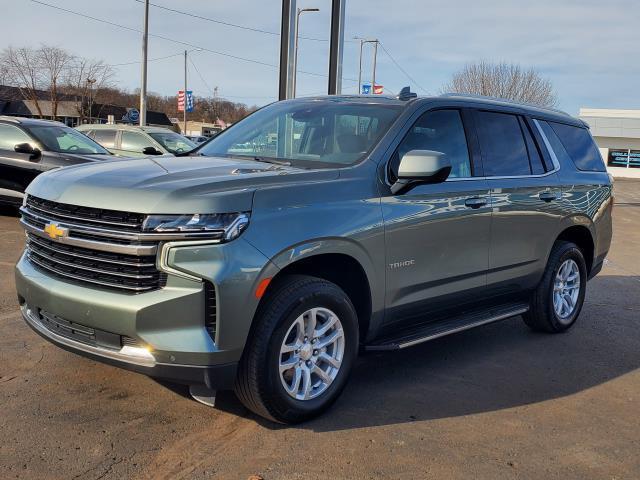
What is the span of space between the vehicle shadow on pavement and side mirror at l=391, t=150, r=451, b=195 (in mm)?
1345

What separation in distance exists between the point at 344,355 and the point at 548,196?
102 inches

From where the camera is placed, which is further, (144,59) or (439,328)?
(144,59)

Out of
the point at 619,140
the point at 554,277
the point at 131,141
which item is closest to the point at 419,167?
the point at 554,277

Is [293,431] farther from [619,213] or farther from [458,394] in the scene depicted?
[619,213]

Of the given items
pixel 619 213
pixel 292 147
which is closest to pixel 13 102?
pixel 619 213

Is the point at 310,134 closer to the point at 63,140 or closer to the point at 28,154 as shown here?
the point at 28,154

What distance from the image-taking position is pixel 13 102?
59281 millimetres

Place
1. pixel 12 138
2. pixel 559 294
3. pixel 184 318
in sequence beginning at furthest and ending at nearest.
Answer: pixel 12 138
pixel 559 294
pixel 184 318

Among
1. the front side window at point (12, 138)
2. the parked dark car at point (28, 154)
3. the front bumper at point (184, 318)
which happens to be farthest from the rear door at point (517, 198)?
the front side window at point (12, 138)

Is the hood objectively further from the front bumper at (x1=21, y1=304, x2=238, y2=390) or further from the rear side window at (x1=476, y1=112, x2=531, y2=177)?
the rear side window at (x1=476, y1=112, x2=531, y2=177)

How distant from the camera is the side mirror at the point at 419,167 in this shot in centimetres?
414

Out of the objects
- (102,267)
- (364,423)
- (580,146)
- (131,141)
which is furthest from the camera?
(131,141)

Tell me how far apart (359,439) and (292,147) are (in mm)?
2050

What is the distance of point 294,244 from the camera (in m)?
3.60
